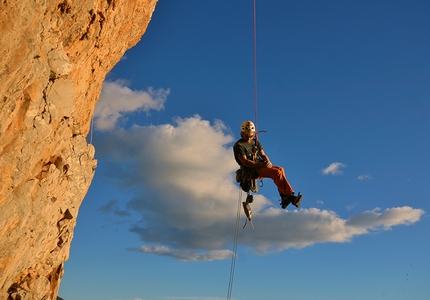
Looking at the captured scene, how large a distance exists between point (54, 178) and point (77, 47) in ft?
12.0

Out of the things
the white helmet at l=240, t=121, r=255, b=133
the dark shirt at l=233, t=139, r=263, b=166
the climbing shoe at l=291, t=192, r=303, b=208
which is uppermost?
the white helmet at l=240, t=121, r=255, b=133

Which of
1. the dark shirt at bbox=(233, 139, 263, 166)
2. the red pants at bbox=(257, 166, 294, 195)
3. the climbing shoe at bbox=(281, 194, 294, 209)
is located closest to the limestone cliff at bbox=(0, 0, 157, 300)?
the dark shirt at bbox=(233, 139, 263, 166)

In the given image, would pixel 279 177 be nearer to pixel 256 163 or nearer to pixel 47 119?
pixel 256 163

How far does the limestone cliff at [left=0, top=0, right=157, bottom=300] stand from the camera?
10133mm

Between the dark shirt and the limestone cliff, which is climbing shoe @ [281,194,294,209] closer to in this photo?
the dark shirt

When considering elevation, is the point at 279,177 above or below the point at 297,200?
above

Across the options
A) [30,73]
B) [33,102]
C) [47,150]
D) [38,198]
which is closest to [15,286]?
[38,198]

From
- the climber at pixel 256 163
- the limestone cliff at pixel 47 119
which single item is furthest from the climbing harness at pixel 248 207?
the limestone cliff at pixel 47 119

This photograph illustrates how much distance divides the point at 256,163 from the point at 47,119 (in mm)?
5222

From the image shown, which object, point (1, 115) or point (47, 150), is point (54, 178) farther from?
point (1, 115)

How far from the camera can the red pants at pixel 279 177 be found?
1136cm

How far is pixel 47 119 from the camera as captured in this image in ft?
38.5

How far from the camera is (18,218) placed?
37.5 feet

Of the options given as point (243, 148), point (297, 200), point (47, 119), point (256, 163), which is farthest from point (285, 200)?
point (47, 119)
